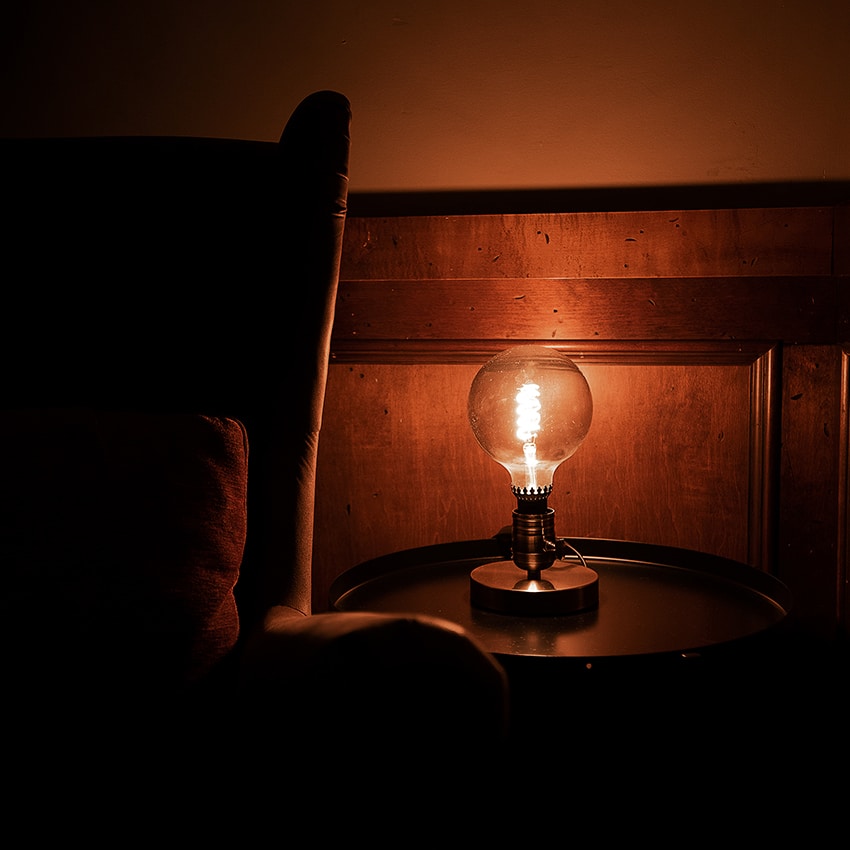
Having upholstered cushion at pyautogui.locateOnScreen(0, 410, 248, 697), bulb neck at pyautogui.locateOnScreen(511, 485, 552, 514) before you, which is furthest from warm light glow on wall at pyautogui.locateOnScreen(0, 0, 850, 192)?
upholstered cushion at pyautogui.locateOnScreen(0, 410, 248, 697)

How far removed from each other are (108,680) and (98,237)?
0.55 metres

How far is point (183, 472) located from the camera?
76 centimetres

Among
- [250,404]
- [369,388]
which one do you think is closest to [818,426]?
[369,388]

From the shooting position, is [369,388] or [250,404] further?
[369,388]

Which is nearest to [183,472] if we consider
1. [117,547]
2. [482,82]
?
[117,547]

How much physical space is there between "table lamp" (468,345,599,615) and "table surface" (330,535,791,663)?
0.03 meters

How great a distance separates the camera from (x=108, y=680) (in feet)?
2.18

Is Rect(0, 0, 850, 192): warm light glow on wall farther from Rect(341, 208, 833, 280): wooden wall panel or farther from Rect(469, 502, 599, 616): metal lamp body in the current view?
Rect(469, 502, 599, 616): metal lamp body

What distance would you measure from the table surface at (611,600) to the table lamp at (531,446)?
3 cm

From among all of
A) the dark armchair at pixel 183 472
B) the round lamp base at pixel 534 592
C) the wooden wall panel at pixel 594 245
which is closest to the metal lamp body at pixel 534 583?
the round lamp base at pixel 534 592

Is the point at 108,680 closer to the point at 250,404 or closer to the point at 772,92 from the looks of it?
the point at 250,404

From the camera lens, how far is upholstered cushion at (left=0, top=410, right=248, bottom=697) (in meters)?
0.66

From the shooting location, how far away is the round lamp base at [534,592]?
0.90m

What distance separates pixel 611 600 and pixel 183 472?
1.76ft
